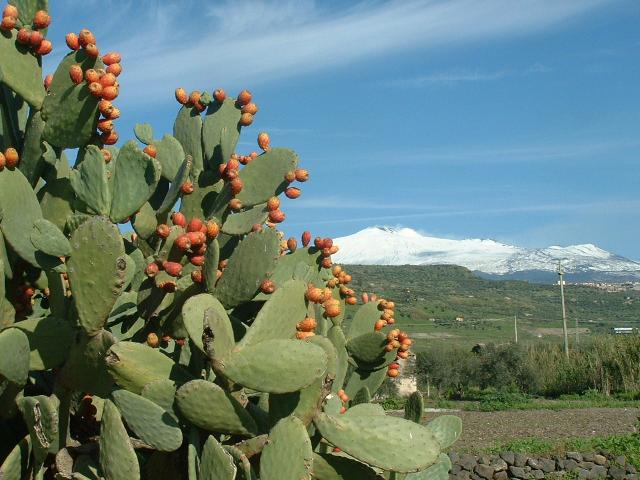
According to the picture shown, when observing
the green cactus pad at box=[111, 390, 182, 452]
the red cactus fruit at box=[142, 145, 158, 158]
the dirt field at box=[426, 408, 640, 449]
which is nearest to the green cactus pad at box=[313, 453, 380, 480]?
the green cactus pad at box=[111, 390, 182, 452]

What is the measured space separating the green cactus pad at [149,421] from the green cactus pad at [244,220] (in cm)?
83

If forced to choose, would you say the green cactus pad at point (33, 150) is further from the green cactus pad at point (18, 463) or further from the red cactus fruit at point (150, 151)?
the green cactus pad at point (18, 463)

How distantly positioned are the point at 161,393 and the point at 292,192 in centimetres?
101

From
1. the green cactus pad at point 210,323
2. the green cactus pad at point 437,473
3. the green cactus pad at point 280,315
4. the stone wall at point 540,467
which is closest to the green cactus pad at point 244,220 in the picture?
the green cactus pad at point 280,315

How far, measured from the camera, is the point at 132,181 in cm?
227

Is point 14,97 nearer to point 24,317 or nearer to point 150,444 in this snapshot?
point 24,317

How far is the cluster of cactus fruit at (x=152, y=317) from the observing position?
196cm

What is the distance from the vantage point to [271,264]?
89.5 inches

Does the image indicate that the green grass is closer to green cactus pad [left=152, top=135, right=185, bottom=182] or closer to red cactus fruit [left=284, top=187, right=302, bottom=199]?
red cactus fruit [left=284, top=187, right=302, bottom=199]

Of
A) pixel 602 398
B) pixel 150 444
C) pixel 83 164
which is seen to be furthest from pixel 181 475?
pixel 602 398

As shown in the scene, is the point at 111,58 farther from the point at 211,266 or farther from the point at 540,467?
the point at 540,467

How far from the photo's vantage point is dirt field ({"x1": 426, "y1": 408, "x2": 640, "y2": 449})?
16.6 m

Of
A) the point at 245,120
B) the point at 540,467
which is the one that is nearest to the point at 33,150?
the point at 245,120

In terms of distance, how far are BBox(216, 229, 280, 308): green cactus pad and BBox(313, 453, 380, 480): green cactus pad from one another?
0.48 metres
